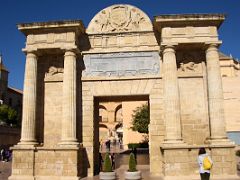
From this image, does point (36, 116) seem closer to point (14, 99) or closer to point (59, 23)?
point (59, 23)

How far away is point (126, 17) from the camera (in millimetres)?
14469

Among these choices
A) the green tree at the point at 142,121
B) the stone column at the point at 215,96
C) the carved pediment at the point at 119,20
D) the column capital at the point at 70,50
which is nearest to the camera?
the stone column at the point at 215,96

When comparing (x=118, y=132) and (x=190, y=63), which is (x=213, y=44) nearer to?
(x=190, y=63)

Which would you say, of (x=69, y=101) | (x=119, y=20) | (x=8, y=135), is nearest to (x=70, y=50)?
(x=69, y=101)

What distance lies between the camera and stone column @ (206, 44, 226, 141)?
1259 cm

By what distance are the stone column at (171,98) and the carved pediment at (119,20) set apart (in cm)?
203

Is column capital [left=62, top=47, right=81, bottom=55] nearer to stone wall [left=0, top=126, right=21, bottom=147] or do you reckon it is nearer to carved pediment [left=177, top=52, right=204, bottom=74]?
carved pediment [left=177, top=52, right=204, bottom=74]

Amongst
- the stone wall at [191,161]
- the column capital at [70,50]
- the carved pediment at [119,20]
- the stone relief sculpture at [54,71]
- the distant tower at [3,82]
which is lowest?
the stone wall at [191,161]

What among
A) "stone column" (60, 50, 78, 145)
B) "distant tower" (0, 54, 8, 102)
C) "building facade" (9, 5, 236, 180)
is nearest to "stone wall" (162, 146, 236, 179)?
"building facade" (9, 5, 236, 180)

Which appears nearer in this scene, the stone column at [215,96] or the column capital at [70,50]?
the stone column at [215,96]

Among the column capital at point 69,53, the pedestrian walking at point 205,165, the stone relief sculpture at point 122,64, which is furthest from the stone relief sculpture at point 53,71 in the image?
the pedestrian walking at point 205,165

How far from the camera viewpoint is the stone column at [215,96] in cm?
1259

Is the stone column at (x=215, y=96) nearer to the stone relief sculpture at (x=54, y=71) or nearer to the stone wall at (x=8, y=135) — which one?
the stone relief sculpture at (x=54, y=71)

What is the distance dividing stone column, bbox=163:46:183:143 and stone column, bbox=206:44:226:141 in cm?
141
